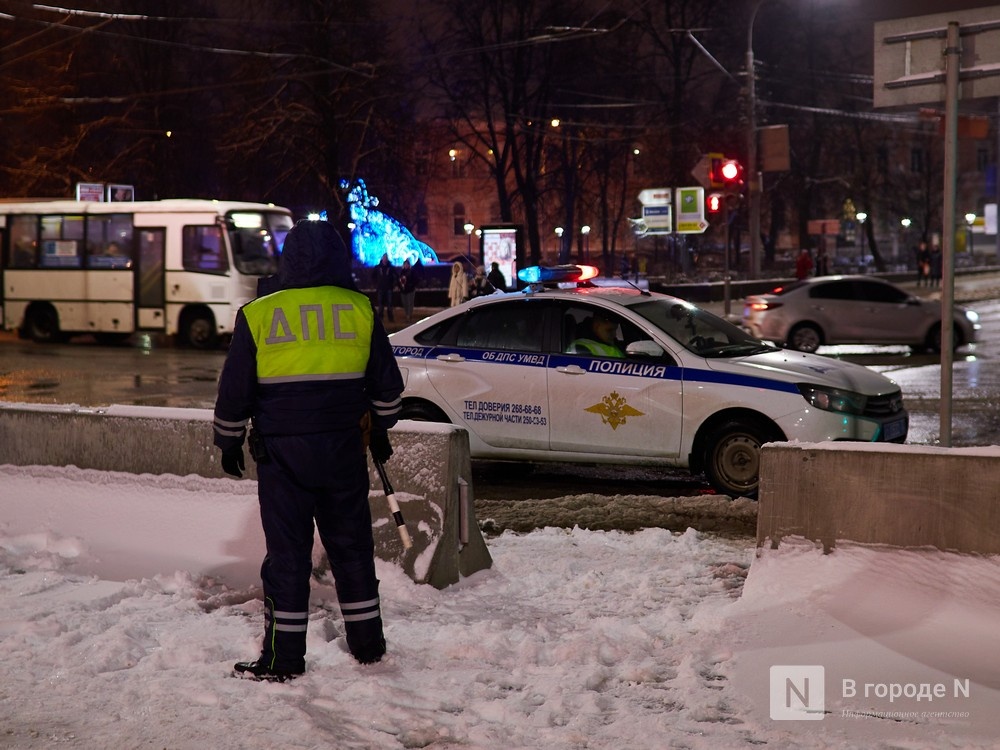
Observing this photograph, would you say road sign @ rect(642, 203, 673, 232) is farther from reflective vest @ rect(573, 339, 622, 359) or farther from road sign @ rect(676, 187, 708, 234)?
reflective vest @ rect(573, 339, 622, 359)

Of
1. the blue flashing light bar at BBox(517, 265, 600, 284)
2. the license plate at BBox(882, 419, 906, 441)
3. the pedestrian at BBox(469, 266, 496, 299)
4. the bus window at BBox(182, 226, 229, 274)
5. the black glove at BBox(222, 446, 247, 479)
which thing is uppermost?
the bus window at BBox(182, 226, 229, 274)

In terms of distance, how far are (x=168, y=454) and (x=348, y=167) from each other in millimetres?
29274

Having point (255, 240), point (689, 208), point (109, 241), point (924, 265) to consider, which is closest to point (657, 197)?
point (689, 208)

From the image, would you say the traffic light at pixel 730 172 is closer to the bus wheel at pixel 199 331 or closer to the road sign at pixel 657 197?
the road sign at pixel 657 197

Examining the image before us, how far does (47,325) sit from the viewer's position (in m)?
27.3

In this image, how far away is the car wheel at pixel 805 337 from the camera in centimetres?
2164

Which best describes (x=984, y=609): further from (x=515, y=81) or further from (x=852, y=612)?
(x=515, y=81)

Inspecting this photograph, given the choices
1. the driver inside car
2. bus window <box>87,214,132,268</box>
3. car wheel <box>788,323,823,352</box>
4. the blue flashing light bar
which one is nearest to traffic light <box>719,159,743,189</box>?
car wheel <box>788,323,823,352</box>

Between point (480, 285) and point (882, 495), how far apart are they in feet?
74.4

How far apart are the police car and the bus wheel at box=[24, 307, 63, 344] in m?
19.5

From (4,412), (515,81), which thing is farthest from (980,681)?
(515,81)

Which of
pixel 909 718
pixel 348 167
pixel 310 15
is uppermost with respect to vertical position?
pixel 310 15

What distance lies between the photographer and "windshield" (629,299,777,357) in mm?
9250

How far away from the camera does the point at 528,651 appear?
A: 5031mm
